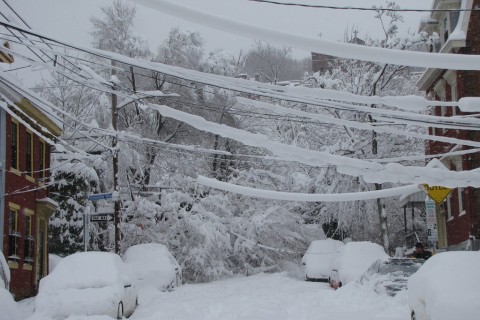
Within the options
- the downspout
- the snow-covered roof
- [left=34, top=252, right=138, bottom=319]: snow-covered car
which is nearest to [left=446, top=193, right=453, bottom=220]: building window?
the snow-covered roof

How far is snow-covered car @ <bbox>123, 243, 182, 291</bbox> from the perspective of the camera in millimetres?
23078

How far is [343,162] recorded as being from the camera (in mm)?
7516

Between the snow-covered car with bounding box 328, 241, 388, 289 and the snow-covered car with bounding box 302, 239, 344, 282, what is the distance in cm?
394

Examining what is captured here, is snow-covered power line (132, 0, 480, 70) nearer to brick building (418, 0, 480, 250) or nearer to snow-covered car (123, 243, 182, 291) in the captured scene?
brick building (418, 0, 480, 250)

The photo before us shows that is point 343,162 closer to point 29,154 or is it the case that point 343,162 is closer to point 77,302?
point 77,302

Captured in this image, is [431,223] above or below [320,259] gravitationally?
above

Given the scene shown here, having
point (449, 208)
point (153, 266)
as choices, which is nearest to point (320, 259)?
point (449, 208)

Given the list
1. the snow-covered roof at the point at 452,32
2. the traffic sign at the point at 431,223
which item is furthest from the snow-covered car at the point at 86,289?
the snow-covered roof at the point at 452,32

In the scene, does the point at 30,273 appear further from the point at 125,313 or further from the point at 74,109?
the point at 74,109

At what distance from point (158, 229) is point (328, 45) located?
28187 millimetres

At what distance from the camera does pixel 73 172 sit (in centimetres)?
3447

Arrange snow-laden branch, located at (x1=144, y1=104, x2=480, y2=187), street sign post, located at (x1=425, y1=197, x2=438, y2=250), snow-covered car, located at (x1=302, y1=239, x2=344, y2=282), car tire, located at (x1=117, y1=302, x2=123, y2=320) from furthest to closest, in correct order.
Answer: snow-covered car, located at (x1=302, y1=239, x2=344, y2=282) < street sign post, located at (x1=425, y1=197, x2=438, y2=250) < car tire, located at (x1=117, y1=302, x2=123, y2=320) < snow-laden branch, located at (x1=144, y1=104, x2=480, y2=187)

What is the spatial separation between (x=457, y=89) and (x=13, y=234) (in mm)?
17001

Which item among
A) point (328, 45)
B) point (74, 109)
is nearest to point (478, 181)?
point (328, 45)
